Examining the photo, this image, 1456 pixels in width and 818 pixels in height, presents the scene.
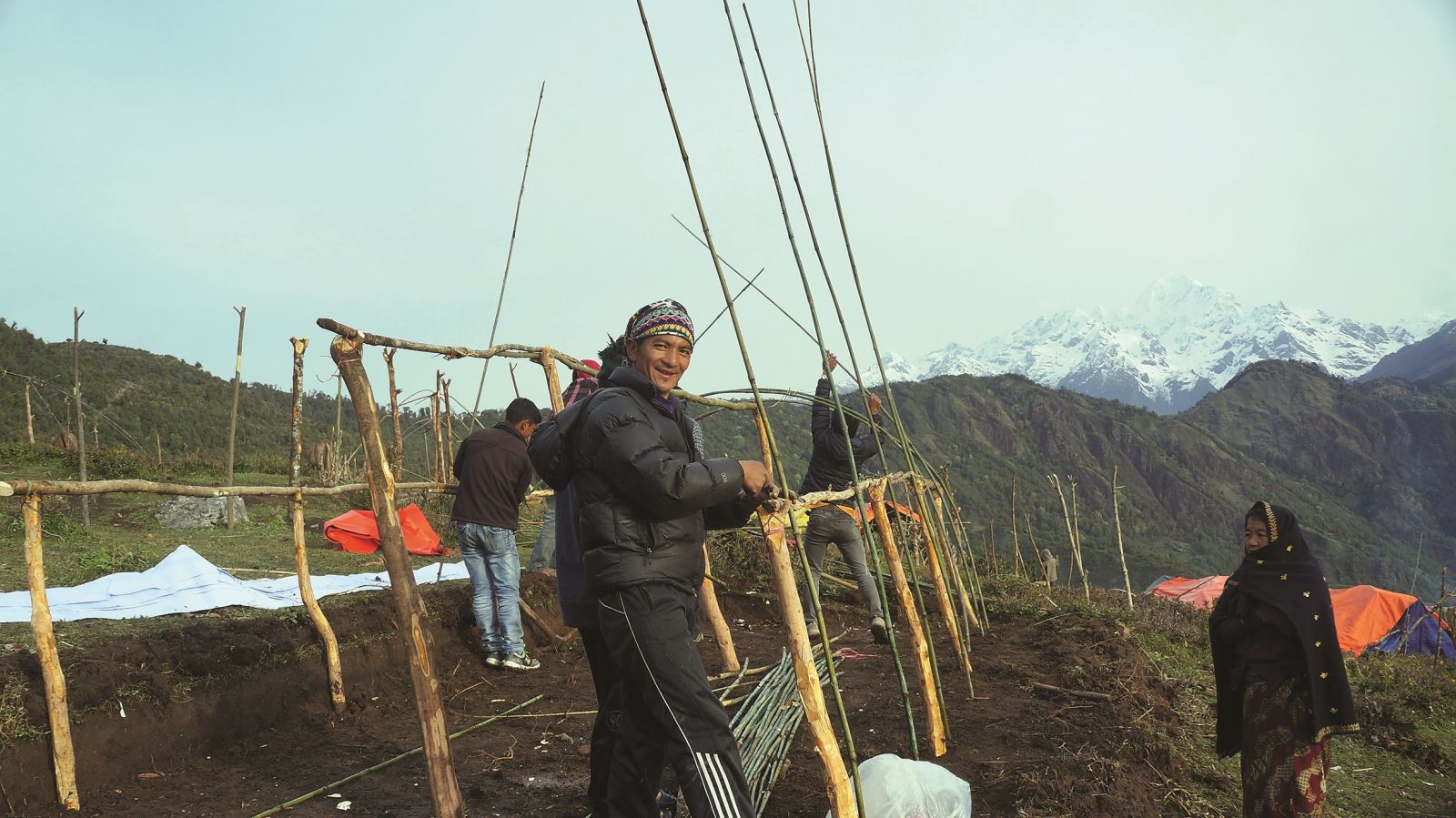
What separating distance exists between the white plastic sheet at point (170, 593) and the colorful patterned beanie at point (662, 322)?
12.8 ft

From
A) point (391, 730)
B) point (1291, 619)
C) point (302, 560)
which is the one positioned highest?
point (302, 560)

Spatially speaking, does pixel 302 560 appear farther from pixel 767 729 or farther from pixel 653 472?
pixel 653 472

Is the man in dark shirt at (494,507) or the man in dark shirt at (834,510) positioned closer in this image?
the man in dark shirt at (494,507)

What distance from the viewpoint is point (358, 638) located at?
16.8 feet

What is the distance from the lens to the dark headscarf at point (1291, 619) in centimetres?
333

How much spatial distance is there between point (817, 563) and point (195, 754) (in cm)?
400

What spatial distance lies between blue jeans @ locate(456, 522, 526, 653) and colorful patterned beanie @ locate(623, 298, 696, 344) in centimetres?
300

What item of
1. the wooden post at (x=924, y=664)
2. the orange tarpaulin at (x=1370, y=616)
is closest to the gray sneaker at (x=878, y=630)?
the wooden post at (x=924, y=664)

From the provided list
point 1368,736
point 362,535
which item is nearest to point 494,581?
point 362,535

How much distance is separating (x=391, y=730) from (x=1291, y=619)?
4238mm

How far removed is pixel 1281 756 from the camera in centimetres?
340

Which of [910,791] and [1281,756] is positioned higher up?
[910,791]

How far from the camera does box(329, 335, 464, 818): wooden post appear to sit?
10.2 feet

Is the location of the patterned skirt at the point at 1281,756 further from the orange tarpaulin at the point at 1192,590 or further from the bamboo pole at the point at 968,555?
the orange tarpaulin at the point at 1192,590
